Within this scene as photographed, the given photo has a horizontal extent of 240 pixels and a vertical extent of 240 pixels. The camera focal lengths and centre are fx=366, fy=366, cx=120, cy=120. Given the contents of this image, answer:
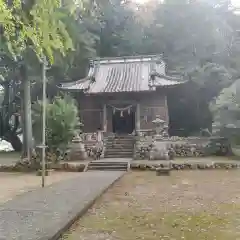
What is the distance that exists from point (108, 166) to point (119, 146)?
4942mm

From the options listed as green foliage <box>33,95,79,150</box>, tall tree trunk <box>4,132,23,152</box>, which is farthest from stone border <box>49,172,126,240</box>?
tall tree trunk <box>4,132,23,152</box>

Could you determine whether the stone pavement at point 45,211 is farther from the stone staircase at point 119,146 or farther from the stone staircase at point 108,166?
the stone staircase at point 119,146

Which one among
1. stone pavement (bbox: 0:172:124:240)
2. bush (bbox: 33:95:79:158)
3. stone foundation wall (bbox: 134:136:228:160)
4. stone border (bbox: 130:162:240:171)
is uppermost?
bush (bbox: 33:95:79:158)

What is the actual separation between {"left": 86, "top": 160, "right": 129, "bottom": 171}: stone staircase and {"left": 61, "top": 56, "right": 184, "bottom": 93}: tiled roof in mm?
7455

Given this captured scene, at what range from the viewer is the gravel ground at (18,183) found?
32.8 ft

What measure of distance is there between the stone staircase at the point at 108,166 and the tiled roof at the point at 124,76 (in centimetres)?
745

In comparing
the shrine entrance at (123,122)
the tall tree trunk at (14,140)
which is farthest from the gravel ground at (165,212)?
the tall tree trunk at (14,140)

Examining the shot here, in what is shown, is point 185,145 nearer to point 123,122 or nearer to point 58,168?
point 123,122

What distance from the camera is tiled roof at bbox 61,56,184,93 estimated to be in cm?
2323

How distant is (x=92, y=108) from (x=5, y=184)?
12739mm

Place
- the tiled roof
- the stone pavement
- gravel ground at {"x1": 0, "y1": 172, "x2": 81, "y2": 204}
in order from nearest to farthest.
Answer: the stone pavement, gravel ground at {"x1": 0, "y1": 172, "x2": 81, "y2": 204}, the tiled roof

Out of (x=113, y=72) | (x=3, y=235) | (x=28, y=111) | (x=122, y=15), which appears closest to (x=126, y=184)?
(x=3, y=235)

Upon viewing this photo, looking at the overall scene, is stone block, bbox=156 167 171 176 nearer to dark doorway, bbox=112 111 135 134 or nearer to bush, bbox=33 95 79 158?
bush, bbox=33 95 79 158

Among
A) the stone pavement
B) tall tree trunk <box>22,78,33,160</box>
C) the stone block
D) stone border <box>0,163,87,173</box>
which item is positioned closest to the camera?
the stone pavement
